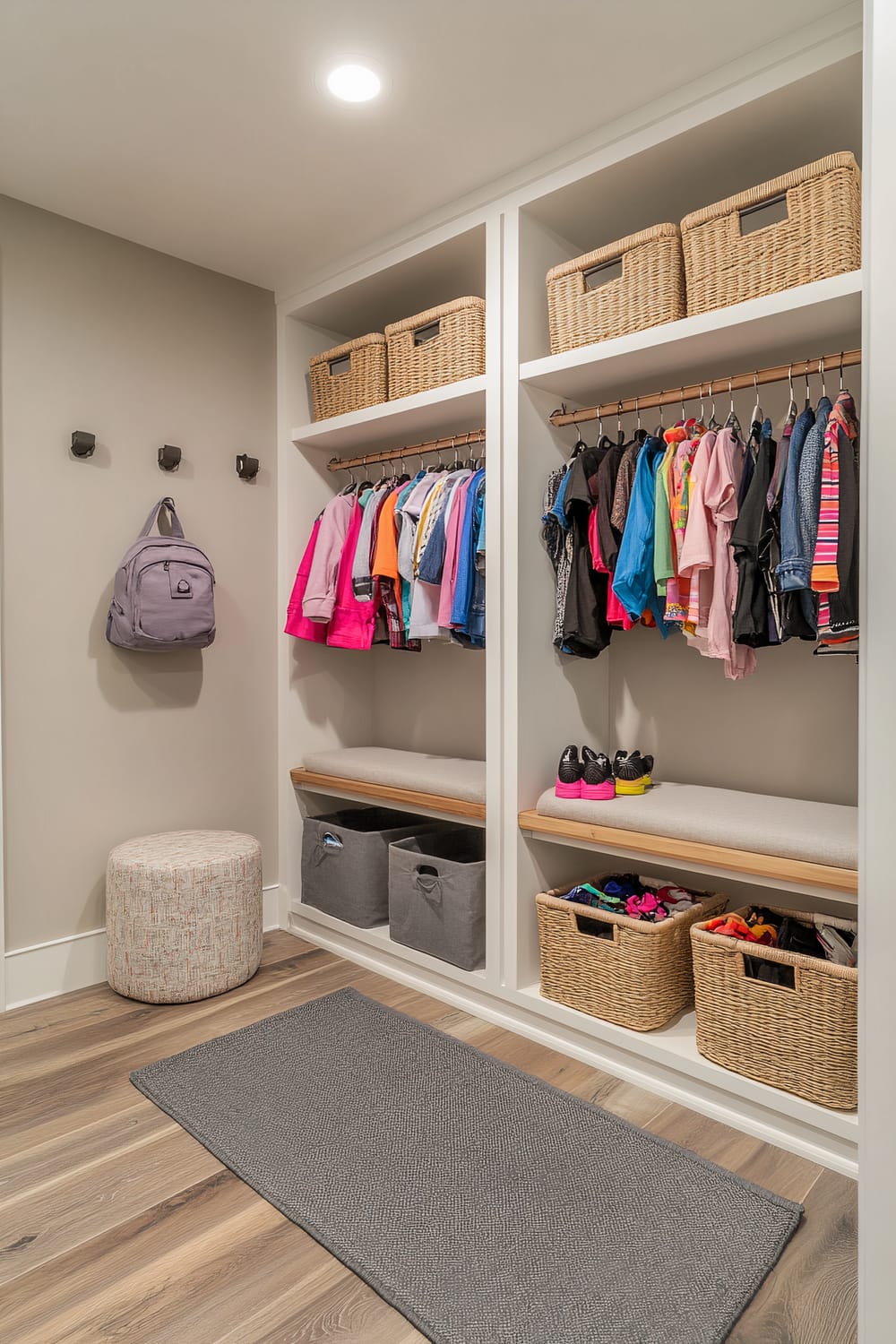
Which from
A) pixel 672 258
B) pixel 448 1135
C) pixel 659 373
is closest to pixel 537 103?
pixel 672 258

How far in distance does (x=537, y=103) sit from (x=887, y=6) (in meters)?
1.71

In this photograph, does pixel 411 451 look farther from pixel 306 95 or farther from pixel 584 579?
pixel 306 95

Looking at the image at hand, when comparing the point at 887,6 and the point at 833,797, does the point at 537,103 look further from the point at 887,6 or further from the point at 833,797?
the point at 833,797

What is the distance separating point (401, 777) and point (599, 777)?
29.3 inches

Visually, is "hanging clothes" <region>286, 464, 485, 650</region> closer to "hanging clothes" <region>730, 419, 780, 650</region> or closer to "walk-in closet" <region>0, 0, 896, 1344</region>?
"walk-in closet" <region>0, 0, 896, 1344</region>

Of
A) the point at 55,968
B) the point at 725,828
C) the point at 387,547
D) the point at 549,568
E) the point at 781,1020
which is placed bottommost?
the point at 55,968

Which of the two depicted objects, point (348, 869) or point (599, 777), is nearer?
point (599, 777)

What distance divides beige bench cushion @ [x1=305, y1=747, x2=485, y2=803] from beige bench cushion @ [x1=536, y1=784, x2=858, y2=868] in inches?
12.0

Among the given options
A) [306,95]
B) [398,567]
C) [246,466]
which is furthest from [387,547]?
[306,95]

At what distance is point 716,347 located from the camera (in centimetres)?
222

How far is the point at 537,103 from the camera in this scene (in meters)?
2.17

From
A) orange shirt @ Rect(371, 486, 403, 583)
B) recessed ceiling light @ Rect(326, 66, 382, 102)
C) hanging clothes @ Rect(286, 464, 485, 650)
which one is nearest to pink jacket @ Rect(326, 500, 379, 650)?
hanging clothes @ Rect(286, 464, 485, 650)

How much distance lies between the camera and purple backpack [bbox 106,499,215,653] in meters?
2.76

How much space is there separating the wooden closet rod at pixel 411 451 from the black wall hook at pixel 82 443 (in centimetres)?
97
